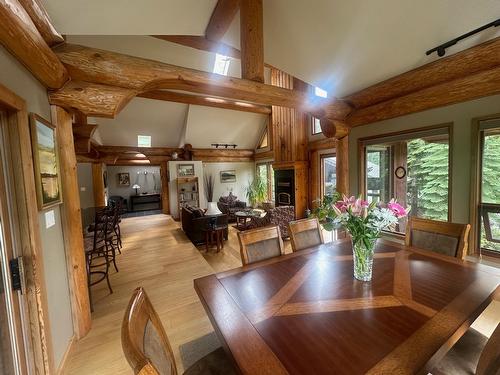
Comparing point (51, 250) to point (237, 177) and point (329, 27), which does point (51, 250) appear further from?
point (237, 177)

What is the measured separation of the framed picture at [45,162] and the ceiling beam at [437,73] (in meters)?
3.58

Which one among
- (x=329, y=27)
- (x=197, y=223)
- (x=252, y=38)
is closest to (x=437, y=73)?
(x=329, y=27)

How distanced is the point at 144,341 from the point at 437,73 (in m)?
3.37

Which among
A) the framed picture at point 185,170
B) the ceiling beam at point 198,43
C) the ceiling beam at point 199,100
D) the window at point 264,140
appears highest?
the ceiling beam at point 198,43

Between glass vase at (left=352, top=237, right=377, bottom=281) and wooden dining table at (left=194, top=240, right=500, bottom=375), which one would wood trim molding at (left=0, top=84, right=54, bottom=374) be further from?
glass vase at (left=352, top=237, right=377, bottom=281)

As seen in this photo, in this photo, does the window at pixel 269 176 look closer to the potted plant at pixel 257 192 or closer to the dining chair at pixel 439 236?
the potted plant at pixel 257 192

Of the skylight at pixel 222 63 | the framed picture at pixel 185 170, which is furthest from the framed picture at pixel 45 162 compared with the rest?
the framed picture at pixel 185 170

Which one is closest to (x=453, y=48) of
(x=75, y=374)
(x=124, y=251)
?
(x=75, y=374)

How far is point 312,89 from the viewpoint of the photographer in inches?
211

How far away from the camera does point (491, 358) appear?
Answer: 0.80 meters

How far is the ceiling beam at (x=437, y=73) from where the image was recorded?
1.96 m

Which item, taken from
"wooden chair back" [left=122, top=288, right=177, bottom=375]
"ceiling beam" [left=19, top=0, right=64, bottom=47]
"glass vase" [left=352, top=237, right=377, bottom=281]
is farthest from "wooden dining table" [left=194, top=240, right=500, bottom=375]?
"ceiling beam" [left=19, top=0, right=64, bottom=47]

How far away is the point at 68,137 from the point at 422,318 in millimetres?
2833

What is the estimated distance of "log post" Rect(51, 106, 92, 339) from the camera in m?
1.86
